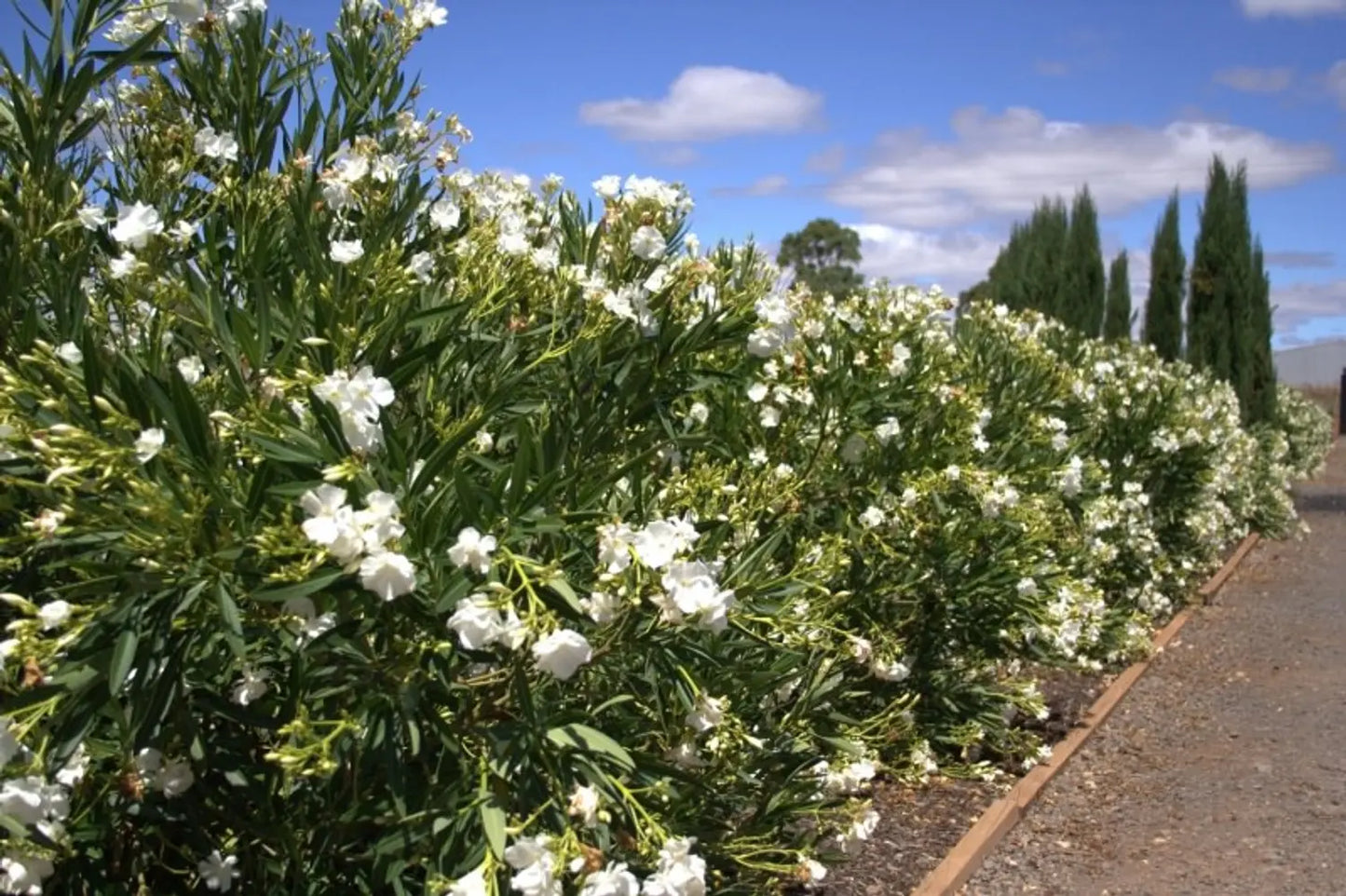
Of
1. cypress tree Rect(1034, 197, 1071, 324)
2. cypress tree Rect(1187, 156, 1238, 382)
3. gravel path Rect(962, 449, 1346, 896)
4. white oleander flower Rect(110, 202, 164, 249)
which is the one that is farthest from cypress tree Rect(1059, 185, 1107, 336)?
white oleander flower Rect(110, 202, 164, 249)

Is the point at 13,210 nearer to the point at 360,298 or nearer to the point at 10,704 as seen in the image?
the point at 360,298

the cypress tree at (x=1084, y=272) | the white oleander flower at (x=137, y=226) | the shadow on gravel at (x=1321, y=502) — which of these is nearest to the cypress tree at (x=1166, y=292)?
the cypress tree at (x=1084, y=272)

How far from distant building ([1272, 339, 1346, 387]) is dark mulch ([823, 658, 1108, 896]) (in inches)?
2052

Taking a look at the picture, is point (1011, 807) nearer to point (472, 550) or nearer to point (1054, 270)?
point (472, 550)

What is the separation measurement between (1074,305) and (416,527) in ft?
58.1

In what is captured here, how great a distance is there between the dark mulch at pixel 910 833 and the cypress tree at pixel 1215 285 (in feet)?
46.8

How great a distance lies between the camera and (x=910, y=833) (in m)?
5.12

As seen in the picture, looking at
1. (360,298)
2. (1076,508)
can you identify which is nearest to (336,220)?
(360,298)

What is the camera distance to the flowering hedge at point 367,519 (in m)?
2.09

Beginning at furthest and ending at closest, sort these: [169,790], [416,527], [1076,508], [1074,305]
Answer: [1074,305], [1076,508], [169,790], [416,527]

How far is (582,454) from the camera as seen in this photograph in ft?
9.29

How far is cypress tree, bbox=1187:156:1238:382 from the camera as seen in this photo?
19.5 metres

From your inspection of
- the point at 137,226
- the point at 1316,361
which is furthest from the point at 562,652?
the point at 1316,361

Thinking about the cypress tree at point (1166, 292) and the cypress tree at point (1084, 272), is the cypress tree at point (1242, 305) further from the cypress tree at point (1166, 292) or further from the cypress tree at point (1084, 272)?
the cypress tree at point (1084, 272)
